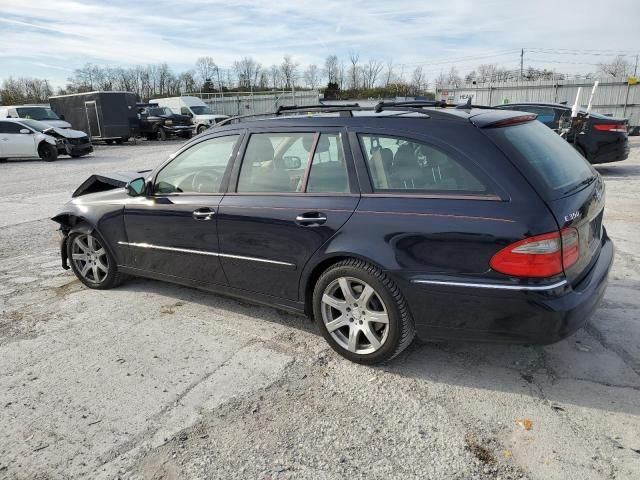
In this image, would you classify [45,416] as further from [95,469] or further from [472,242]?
[472,242]

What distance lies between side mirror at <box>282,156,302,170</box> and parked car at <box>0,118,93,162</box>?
17.9 metres

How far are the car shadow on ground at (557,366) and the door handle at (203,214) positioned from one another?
3.62 ft

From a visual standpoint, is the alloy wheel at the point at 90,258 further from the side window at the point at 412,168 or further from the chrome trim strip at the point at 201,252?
the side window at the point at 412,168

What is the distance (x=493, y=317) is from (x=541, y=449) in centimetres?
69

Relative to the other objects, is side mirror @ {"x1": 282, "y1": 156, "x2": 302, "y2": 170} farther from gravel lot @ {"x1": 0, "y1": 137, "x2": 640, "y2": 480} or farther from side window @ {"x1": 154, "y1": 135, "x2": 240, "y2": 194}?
gravel lot @ {"x1": 0, "y1": 137, "x2": 640, "y2": 480}

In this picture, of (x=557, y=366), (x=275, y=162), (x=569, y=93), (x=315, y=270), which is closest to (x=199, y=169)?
(x=275, y=162)

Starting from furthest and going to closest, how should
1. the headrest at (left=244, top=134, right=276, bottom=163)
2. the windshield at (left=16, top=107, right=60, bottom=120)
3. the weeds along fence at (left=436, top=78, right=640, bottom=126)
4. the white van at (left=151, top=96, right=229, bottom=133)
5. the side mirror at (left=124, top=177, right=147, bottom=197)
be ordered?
1. the white van at (left=151, top=96, right=229, bottom=133)
2. the weeds along fence at (left=436, top=78, right=640, bottom=126)
3. the windshield at (left=16, top=107, right=60, bottom=120)
4. the side mirror at (left=124, top=177, right=147, bottom=197)
5. the headrest at (left=244, top=134, right=276, bottom=163)

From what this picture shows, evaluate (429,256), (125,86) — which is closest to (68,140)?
(429,256)

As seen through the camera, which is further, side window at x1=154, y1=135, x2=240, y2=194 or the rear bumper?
side window at x1=154, y1=135, x2=240, y2=194

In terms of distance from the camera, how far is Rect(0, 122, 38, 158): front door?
18438 mm

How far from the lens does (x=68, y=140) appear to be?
18906mm

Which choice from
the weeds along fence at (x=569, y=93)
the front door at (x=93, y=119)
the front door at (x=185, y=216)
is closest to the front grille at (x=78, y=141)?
the front door at (x=93, y=119)

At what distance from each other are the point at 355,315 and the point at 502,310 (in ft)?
3.05

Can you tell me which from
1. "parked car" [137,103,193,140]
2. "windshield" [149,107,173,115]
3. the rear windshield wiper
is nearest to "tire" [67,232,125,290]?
the rear windshield wiper
